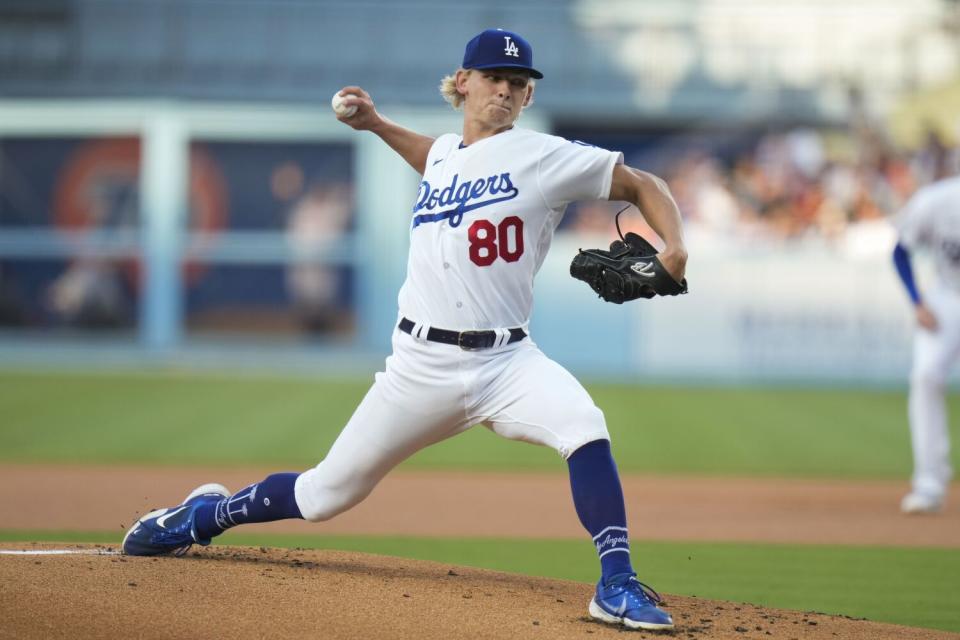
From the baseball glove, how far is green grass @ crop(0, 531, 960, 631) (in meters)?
1.83

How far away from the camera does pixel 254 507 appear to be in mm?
5336

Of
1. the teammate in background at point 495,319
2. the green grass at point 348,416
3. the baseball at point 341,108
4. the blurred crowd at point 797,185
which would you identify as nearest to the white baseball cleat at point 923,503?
the green grass at point 348,416

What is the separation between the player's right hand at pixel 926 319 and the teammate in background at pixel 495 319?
14.0 feet

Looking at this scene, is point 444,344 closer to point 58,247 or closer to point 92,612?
point 92,612

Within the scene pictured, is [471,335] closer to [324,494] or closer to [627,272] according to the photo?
[627,272]

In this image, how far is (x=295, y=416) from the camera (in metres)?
13.6

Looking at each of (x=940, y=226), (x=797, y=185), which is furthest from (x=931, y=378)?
(x=797, y=185)

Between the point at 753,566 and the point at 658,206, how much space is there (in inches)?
110

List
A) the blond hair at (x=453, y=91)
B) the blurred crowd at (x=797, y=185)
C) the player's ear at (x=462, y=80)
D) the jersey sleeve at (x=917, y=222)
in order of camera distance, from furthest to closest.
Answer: the blurred crowd at (x=797, y=185)
the jersey sleeve at (x=917, y=222)
the blond hair at (x=453, y=91)
the player's ear at (x=462, y=80)

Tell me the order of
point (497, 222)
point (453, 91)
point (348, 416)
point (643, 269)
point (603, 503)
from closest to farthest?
point (643, 269) < point (603, 503) < point (497, 222) < point (453, 91) < point (348, 416)

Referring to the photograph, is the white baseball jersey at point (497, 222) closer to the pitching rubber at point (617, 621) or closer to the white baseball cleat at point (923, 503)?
the pitching rubber at point (617, 621)

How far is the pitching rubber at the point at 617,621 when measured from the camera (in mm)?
4645

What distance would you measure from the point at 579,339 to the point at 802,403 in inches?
186

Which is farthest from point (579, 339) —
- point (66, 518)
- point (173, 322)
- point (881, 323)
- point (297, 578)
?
point (297, 578)
